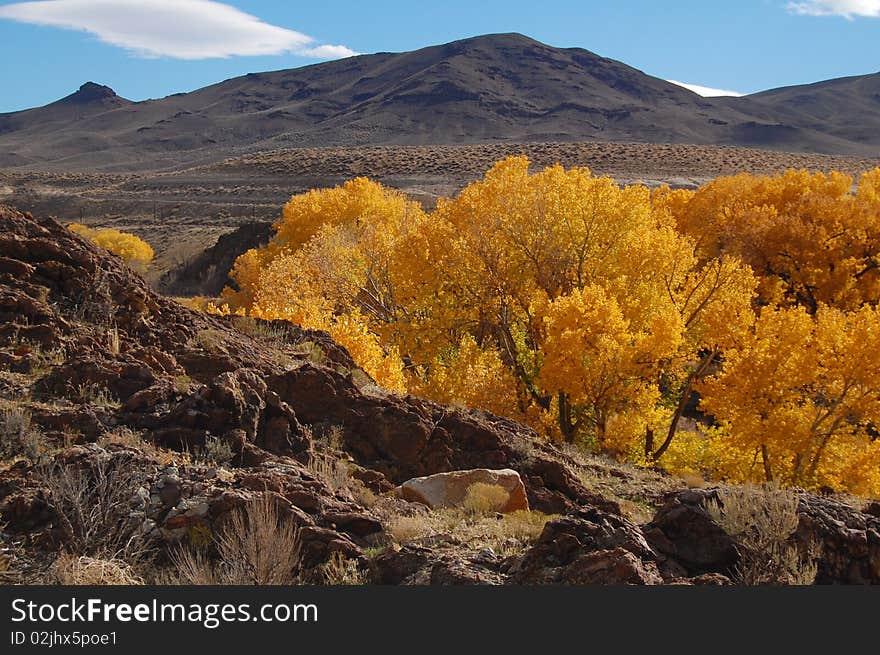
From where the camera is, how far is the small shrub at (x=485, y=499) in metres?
8.84

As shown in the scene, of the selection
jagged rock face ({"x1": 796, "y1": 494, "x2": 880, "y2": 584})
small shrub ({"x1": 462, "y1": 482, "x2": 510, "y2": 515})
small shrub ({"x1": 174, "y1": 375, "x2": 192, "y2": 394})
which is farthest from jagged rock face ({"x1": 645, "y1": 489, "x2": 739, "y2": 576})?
small shrub ({"x1": 174, "y1": 375, "x2": 192, "y2": 394})

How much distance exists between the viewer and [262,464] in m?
8.41

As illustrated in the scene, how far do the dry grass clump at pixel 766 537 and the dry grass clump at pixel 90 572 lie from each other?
5412 millimetres

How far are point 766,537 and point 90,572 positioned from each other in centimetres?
601

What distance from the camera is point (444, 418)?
11.6 m

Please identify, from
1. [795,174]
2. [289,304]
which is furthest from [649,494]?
[795,174]

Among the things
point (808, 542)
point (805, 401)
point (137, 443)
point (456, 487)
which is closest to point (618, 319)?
point (805, 401)

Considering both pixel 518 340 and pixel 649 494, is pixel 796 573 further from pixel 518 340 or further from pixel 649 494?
pixel 518 340

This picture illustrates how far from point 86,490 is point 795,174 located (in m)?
45.0

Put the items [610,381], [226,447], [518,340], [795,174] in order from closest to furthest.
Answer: [226,447]
[610,381]
[518,340]
[795,174]

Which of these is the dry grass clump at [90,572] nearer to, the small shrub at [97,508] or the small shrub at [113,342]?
the small shrub at [97,508]

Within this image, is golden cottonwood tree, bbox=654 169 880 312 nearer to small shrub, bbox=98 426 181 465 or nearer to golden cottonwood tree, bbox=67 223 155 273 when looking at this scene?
small shrub, bbox=98 426 181 465

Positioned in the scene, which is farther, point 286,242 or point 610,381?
point 286,242

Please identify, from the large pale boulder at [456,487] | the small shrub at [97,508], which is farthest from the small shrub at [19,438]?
the large pale boulder at [456,487]
